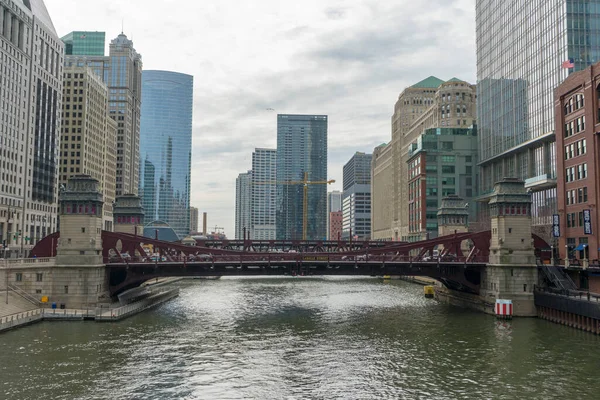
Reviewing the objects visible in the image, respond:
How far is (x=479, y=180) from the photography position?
152250 mm

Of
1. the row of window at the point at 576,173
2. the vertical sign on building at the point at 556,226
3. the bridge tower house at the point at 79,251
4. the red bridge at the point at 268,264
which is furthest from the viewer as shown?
the vertical sign on building at the point at 556,226

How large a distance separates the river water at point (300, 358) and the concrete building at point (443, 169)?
93367 millimetres

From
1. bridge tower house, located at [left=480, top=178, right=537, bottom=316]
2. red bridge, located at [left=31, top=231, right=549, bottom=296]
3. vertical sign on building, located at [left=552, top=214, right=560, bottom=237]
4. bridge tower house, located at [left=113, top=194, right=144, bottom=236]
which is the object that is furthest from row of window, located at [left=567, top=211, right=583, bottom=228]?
bridge tower house, located at [left=113, top=194, right=144, bottom=236]

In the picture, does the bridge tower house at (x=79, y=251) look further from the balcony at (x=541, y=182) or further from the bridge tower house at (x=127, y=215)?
the balcony at (x=541, y=182)

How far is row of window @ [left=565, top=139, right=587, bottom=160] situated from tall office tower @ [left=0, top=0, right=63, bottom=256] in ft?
362

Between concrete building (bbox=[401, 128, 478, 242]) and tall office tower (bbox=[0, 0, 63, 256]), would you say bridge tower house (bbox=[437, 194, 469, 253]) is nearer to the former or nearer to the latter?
concrete building (bbox=[401, 128, 478, 242])

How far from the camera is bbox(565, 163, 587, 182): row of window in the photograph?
72.8m

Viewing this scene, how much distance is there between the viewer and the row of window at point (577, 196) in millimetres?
72812

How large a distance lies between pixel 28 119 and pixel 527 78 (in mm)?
129121

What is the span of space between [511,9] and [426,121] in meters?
65.5

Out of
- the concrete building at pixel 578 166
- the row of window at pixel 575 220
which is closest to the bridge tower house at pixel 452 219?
the concrete building at pixel 578 166

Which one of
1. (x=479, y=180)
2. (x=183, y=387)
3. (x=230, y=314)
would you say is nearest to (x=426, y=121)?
(x=479, y=180)

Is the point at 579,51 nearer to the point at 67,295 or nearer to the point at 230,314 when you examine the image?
the point at 230,314

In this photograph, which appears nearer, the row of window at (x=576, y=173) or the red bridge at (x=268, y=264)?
the red bridge at (x=268, y=264)
